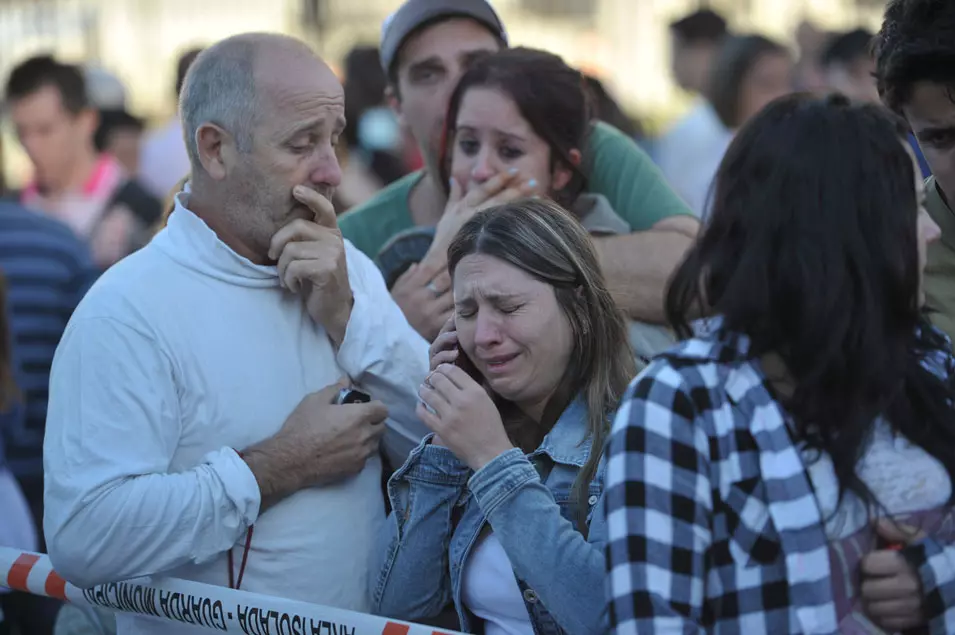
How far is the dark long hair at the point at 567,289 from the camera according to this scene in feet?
8.94

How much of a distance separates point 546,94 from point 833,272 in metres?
1.62

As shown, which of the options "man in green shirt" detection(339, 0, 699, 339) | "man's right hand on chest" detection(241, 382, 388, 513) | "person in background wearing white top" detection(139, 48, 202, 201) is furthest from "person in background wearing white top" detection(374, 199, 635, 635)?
"person in background wearing white top" detection(139, 48, 202, 201)

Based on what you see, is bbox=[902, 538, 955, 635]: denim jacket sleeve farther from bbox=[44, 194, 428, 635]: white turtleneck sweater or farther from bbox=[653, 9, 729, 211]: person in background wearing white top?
bbox=[653, 9, 729, 211]: person in background wearing white top

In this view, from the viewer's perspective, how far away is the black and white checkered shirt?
6.34 feet

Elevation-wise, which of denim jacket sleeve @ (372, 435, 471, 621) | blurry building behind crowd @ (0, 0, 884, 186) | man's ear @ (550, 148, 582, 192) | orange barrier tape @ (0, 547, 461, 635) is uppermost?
man's ear @ (550, 148, 582, 192)

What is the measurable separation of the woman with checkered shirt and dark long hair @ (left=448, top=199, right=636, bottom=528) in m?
0.71

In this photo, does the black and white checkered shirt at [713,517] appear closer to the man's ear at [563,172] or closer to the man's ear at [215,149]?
the man's ear at [215,149]

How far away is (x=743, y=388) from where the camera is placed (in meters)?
1.99

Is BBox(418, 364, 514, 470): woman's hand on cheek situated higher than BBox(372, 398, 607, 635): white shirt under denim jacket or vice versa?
BBox(418, 364, 514, 470): woman's hand on cheek

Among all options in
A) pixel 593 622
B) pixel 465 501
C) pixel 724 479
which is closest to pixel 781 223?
pixel 724 479

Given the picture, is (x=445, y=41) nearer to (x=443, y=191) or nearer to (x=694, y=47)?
(x=443, y=191)

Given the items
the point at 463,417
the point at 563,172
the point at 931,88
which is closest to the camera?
the point at 463,417

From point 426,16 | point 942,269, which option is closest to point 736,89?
point 426,16

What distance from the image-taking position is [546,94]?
3.46 meters
